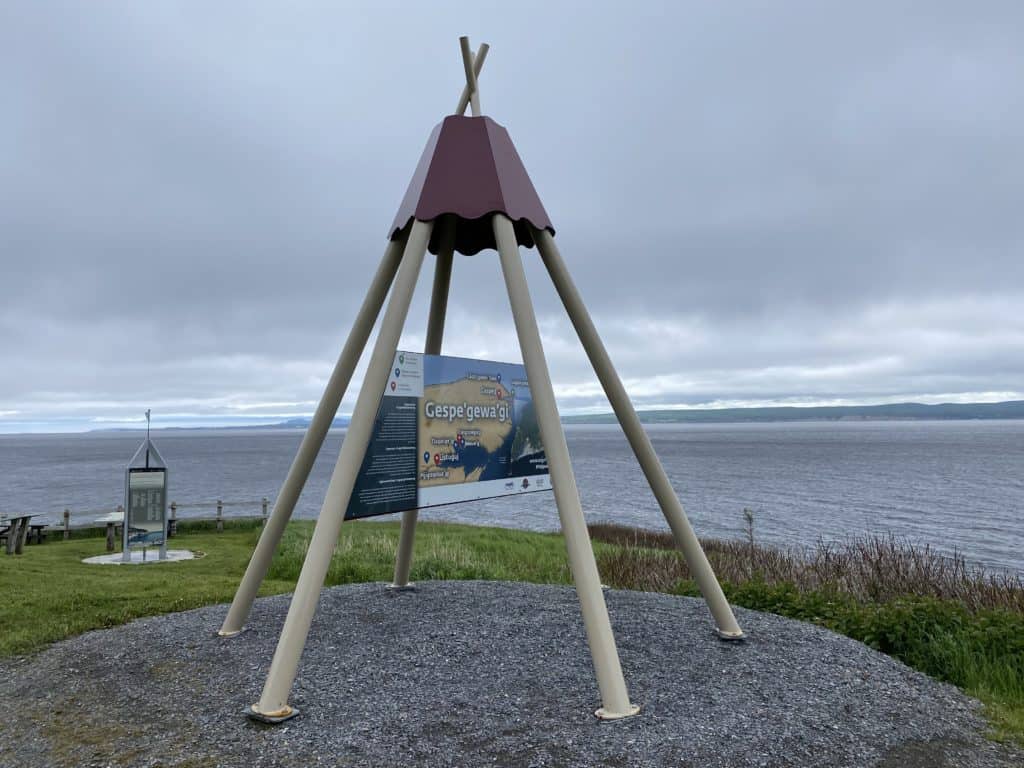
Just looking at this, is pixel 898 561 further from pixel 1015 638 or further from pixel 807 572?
pixel 1015 638

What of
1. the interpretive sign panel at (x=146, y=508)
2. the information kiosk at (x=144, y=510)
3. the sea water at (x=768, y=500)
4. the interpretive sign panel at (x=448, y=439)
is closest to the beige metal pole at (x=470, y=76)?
the interpretive sign panel at (x=448, y=439)

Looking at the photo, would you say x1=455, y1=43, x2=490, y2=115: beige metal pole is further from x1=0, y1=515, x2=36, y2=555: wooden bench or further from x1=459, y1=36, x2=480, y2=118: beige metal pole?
x1=0, y1=515, x2=36, y2=555: wooden bench

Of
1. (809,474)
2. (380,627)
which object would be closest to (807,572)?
(380,627)

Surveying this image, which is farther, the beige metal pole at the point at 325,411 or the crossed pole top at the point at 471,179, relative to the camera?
the beige metal pole at the point at 325,411

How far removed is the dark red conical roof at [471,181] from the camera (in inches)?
215

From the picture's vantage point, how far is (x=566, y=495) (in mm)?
4625

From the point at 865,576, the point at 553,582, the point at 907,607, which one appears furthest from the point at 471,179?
the point at 865,576

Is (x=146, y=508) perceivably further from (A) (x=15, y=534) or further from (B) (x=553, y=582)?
(B) (x=553, y=582)

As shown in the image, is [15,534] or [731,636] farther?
[15,534]

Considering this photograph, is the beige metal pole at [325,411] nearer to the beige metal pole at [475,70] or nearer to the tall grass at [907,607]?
the beige metal pole at [475,70]

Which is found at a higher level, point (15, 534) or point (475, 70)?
point (475, 70)

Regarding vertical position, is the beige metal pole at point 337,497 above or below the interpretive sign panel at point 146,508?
above

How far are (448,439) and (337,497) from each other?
206cm

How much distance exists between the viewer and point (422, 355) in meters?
→ 6.20
